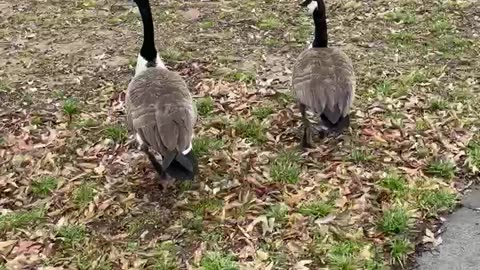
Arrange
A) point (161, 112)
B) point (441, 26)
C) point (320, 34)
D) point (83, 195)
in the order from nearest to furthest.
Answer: point (161, 112) → point (83, 195) → point (320, 34) → point (441, 26)


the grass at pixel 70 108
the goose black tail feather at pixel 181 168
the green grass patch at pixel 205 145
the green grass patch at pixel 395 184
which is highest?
the goose black tail feather at pixel 181 168

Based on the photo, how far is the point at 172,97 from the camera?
5.16 metres

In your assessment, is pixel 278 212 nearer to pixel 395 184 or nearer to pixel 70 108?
pixel 395 184

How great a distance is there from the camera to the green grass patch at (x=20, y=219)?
4965 mm

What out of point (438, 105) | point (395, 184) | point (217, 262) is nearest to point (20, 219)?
point (217, 262)

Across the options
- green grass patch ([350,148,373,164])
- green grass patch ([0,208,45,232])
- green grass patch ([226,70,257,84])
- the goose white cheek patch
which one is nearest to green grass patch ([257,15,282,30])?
A: green grass patch ([226,70,257,84])

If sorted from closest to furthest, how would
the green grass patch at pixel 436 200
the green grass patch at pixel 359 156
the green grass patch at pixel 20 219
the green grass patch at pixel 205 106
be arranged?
the green grass patch at pixel 20 219, the green grass patch at pixel 436 200, the green grass patch at pixel 359 156, the green grass patch at pixel 205 106

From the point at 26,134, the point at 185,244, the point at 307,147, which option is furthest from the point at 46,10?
the point at 185,244

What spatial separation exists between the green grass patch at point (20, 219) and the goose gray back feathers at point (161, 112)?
896mm

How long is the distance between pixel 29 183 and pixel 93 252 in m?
1.09

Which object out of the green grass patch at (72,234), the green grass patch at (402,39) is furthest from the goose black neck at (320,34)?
the green grass patch at (72,234)

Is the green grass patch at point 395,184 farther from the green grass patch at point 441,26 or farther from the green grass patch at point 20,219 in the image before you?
the green grass patch at point 441,26

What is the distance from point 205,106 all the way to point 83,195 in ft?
5.39

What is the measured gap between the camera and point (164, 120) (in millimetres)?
4934
